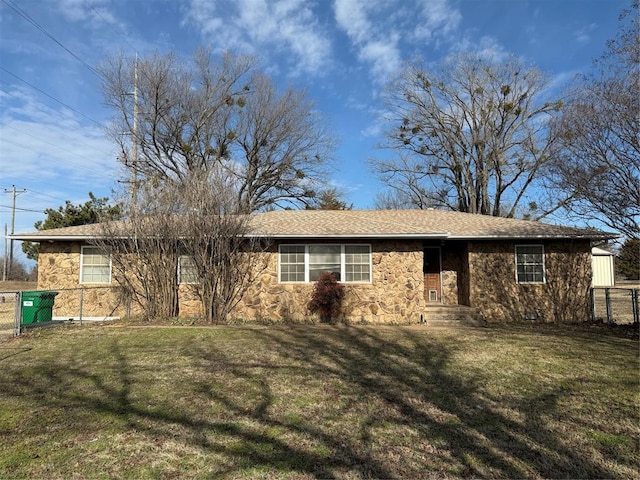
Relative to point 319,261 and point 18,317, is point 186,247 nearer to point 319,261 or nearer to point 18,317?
point 319,261

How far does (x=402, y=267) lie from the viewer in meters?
12.5

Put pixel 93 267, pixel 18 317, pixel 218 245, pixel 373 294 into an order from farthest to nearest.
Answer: pixel 93 267
pixel 373 294
pixel 218 245
pixel 18 317

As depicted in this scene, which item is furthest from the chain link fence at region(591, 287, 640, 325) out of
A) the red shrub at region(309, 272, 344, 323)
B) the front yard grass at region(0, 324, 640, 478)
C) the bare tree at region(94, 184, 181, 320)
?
the bare tree at region(94, 184, 181, 320)

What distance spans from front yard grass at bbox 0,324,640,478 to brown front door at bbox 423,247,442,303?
5.41m

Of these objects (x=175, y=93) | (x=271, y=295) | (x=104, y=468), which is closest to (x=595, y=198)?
(x=271, y=295)

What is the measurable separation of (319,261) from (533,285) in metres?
6.74

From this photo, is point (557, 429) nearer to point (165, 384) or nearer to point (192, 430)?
point (192, 430)

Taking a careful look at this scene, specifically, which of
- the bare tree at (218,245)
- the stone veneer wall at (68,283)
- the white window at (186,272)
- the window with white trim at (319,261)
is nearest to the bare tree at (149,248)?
the white window at (186,272)

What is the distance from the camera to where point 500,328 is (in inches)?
453

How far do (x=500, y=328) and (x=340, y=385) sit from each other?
288 inches

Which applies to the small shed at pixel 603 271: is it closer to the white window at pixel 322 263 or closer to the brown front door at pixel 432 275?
the brown front door at pixel 432 275

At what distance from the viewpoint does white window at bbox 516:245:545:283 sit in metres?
13.2

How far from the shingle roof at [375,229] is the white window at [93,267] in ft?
2.40

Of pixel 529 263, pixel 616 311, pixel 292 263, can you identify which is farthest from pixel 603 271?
pixel 292 263
